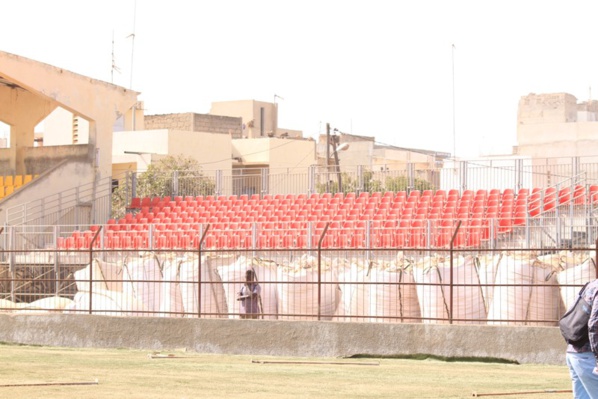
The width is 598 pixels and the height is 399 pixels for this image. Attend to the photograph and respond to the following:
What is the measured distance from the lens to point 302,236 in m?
30.2

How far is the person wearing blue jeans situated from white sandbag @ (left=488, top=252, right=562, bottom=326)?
10318 mm

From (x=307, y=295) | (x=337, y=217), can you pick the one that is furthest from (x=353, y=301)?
(x=337, y=217)

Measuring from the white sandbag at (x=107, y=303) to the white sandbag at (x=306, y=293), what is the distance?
2.75 metres

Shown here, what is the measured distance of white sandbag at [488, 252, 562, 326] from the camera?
19734 millimetres

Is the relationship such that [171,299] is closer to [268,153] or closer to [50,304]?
[50,304]

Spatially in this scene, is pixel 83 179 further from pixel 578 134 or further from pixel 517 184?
pixel 578 134

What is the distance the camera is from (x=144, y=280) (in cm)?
2172

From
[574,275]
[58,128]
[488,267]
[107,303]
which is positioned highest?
[58,128]

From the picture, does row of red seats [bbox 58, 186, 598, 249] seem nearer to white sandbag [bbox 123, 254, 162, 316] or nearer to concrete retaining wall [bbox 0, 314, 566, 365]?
white sandbag [bbox 123, 254, 162, 316]

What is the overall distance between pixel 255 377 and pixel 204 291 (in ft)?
23.8

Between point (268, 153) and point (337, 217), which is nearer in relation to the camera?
point (337, 217)

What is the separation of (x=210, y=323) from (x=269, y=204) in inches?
631

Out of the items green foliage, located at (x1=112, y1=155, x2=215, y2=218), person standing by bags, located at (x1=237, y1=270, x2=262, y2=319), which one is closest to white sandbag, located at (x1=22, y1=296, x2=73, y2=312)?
person standing by bags, located at (x1=237, y1=270, x2=262, y2=319)

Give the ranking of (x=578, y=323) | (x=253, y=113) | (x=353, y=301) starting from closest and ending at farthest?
(x=578, y=323), (x=353, y=301), (x=253, y=113)
